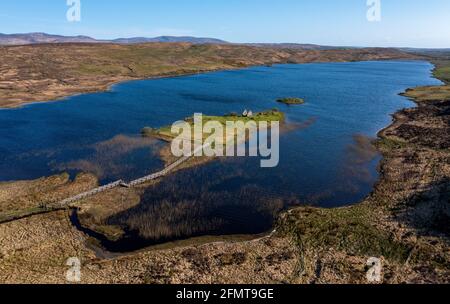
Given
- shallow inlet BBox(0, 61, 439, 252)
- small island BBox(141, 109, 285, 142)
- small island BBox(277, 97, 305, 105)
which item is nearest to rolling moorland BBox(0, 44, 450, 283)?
shallow inlet BBox(0, 61, 439, 252)

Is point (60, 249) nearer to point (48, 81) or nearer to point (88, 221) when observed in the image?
point (88, 221)

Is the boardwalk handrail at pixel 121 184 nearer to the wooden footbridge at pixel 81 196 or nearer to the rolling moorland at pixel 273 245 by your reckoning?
the wooden footbridge at pixel 81 196

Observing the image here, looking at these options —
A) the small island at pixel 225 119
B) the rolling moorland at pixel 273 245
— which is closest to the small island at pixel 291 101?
the small island at pixel 225 119

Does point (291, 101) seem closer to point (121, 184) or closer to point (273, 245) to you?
point (121, 184)

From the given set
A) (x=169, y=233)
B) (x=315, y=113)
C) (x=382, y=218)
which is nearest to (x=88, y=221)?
(x=169, y=233)

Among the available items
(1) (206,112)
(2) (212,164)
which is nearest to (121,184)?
(2) (212,164)

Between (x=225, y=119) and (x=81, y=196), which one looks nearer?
(x=81, y=196)

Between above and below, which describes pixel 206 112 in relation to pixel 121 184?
above
